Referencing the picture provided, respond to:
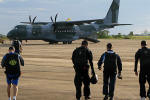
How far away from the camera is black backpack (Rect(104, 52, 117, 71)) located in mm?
9234

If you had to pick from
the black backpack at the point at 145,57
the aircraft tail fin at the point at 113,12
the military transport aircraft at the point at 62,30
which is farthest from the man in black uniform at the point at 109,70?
the aircraft tail fin at the point at 113,12

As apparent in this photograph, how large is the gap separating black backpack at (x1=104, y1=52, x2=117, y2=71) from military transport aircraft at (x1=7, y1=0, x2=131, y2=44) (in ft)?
118

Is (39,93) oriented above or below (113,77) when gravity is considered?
below

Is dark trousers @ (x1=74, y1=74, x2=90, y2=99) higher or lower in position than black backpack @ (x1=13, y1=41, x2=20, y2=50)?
lower

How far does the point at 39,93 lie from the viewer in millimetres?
10391

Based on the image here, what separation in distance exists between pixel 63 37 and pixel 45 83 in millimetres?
38510

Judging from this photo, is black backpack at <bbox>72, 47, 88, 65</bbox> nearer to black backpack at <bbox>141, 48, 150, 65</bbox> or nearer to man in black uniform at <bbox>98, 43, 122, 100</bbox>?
man in black uniform at <bbox>98, 43, 122, 100</bbox>

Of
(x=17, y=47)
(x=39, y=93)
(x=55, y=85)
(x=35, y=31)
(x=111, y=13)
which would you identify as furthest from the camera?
(x=111, y=13)

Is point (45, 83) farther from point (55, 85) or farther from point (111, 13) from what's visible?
point (111, 13)

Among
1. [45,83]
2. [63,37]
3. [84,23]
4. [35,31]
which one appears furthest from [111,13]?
[45,83]

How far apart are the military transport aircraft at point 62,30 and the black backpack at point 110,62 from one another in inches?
1422

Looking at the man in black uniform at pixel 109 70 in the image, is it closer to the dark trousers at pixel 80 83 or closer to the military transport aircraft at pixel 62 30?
the dark trousers at pixel 80 83

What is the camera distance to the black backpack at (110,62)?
923 cm

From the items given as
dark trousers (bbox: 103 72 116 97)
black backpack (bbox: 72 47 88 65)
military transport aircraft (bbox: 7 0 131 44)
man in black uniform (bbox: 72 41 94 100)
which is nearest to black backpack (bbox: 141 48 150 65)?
dark trousers (bbox: 103 72 116 97)
